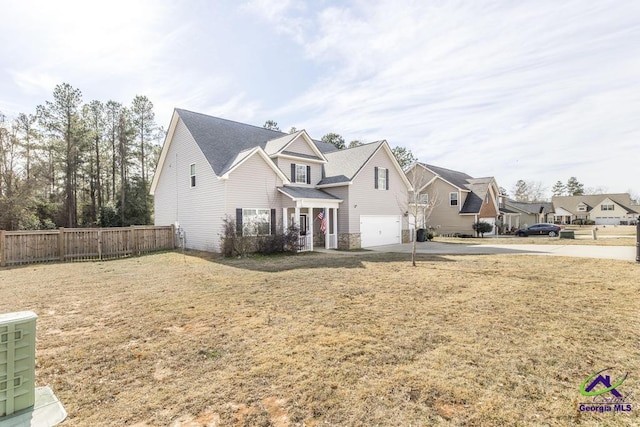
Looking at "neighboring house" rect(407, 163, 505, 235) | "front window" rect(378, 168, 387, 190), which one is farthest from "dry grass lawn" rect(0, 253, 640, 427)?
"neighboring house" rect(407, 163, 505, 235)

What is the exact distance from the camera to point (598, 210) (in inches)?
2547

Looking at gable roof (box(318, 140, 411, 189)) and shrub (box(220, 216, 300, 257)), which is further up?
gable roof (box(318, 140, 411, 189))

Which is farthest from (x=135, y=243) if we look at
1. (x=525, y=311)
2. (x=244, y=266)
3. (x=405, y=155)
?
(x=405, y=155)

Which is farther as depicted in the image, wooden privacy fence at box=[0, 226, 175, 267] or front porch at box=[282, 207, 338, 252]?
front porch at box=[282, 207, 338, 252]

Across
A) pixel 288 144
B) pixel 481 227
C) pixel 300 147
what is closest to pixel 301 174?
pixel 300 147

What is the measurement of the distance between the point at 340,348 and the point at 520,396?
2.25 meters

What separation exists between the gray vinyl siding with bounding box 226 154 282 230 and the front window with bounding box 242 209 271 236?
34 cm

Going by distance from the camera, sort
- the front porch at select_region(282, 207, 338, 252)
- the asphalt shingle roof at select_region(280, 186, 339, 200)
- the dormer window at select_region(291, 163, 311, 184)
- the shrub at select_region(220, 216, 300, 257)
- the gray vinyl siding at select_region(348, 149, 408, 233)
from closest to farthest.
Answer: the shrub at select_region(220, 216, 300, 257), the asphalt shingle roof at select_region(280, 186, 339, 200), the front porch at select_region(282, 207, 338, 252), the dormer window at select_region(291, 163, 311, 184), the gray vinyl siding at select_region(348, 149, 408, 233)

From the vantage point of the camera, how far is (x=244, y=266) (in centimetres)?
1227

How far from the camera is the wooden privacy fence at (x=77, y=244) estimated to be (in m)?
13.3

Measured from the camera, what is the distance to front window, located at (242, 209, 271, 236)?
52.5 ft

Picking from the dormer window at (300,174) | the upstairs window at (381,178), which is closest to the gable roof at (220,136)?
the dormer window at (300,174)

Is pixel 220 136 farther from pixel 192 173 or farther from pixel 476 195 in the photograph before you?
pixel 476 195

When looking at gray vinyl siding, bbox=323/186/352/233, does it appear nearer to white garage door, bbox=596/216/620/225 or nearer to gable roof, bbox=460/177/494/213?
gable roof, bbox=460/177/494/213
